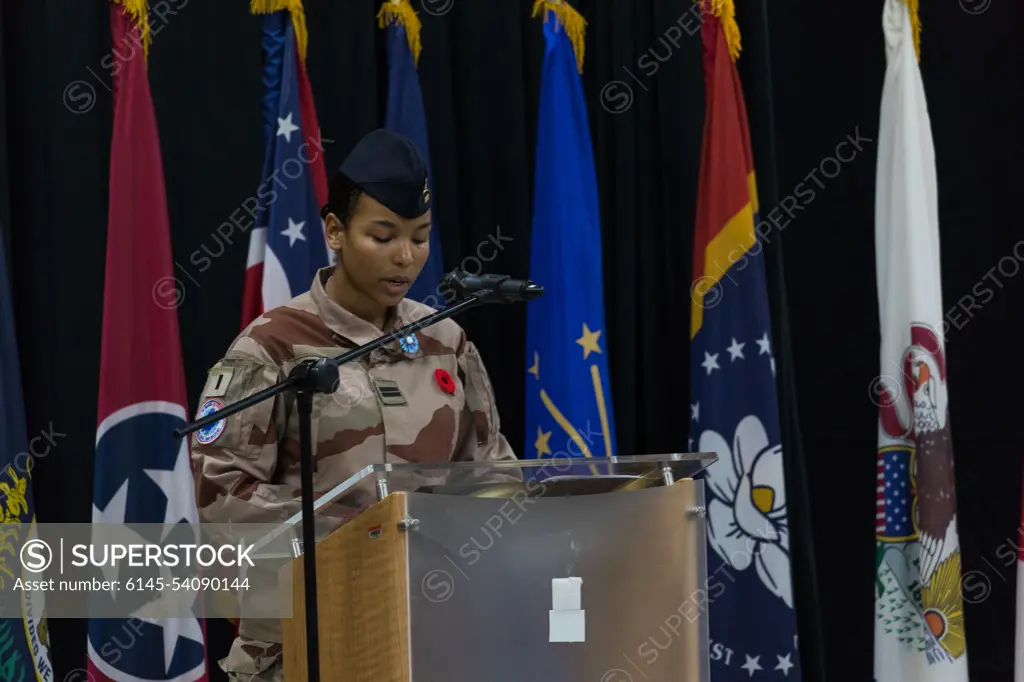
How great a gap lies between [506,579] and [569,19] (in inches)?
89.5

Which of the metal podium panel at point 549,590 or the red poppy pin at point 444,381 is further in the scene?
the red poppy pin at point 444,381

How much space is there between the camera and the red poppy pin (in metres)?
2.24

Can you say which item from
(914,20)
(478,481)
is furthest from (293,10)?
(478,481)

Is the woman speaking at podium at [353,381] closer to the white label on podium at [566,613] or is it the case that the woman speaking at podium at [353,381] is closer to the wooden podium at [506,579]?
the wooden podium at [506,579]

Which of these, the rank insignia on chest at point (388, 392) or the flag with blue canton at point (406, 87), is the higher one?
the flag with blue canton at point (406, 87)

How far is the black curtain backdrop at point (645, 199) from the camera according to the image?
301cm

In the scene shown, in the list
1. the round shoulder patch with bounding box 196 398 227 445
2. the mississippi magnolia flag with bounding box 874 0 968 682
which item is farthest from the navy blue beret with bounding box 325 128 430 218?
the mississippi magnolia flag with bounding box 874 0 968 682

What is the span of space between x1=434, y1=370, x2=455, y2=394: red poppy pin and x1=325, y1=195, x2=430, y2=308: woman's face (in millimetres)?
156

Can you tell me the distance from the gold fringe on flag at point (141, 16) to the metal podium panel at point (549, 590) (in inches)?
74.1

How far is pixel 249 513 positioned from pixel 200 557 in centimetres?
10

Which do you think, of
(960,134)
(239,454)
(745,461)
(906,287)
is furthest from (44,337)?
(960,134)

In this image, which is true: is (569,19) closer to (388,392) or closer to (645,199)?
(645,199)

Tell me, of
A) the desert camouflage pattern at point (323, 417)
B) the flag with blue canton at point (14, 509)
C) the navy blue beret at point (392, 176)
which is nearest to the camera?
the desert camouflage pattern at point (323, 417)

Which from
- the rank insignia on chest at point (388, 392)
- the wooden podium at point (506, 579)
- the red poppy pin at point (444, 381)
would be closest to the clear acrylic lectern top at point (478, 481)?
the wooden podium at point (506, 579)
